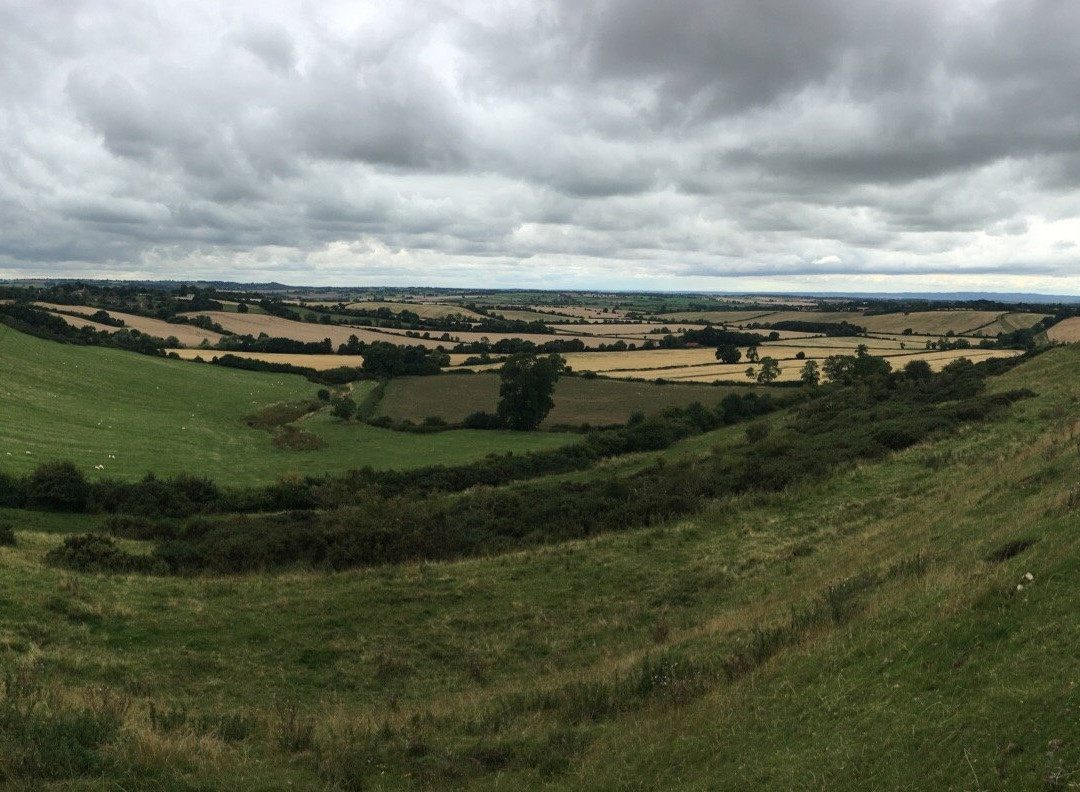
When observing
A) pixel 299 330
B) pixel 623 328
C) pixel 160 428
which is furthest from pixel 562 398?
pixel 623 328

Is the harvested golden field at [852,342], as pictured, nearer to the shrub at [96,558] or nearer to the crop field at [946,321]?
Result: the crop field at [946,321]

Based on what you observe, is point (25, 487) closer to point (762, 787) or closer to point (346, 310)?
point (762, 787)

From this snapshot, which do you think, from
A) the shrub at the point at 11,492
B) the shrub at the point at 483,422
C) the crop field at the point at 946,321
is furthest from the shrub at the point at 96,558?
the crop field at the point at 946,321

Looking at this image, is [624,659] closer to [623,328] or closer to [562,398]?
[562,398]

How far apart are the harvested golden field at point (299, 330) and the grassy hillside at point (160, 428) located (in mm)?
43460

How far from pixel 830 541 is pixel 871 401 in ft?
128

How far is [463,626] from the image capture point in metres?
19.2

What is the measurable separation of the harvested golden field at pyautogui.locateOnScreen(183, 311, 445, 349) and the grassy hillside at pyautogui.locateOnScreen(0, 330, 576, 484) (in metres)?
43.5

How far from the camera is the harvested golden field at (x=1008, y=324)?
127750 millimetres

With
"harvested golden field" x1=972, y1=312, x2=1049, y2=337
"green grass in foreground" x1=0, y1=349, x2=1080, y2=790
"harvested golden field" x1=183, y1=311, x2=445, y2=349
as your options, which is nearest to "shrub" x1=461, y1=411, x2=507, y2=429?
"green grass in foreground" x1=0, y1=349, x2=1080, y2=790

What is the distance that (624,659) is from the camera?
14562mm

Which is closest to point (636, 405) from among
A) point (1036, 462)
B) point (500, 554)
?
point (500, 554)

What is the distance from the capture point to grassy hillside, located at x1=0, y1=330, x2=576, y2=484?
4897 centimetres

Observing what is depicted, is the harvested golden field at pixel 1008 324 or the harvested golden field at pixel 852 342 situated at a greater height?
the harvested golden field at pixel 1008 324
